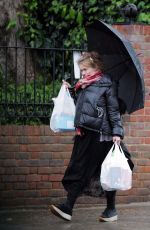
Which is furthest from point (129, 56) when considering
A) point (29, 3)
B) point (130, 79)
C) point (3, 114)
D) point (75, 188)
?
point (29, 3)

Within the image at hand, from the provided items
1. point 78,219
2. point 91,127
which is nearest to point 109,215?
point 78,219

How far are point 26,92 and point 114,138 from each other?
5.33ft

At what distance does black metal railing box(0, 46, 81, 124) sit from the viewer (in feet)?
22.4

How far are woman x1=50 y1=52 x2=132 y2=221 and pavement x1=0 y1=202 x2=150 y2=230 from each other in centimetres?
23

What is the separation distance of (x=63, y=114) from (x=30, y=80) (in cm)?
148

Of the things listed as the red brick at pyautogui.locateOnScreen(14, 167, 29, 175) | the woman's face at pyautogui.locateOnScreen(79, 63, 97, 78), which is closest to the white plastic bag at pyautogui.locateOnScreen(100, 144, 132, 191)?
the woman's face at pyautogui.locateOnScreen(79, 63, 97, 78)

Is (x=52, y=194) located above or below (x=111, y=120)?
below

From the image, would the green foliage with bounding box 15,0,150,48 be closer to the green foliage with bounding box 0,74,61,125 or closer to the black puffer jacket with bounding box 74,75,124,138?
the green foliage with bounding box 0,74,61,125

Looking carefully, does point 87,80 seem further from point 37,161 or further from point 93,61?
point 37,161

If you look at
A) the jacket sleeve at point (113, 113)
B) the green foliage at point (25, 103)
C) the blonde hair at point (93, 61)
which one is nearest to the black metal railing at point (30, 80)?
the green foliage at point (25, 103)

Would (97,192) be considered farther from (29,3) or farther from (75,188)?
(29,3)

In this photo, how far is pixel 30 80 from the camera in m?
7.16

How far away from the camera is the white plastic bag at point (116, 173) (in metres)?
5.50

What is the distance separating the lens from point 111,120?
5.64 m
